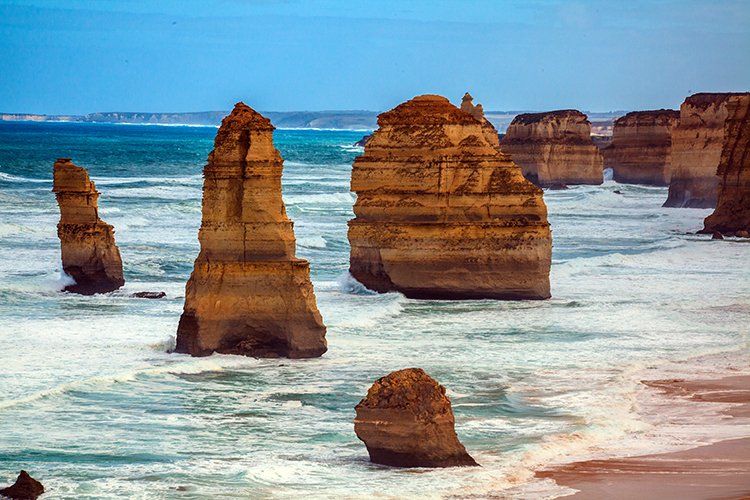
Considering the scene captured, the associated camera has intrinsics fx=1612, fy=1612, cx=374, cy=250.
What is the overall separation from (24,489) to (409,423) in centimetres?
387

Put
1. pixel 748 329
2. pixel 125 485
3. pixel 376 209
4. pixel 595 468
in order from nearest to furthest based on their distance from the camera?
pixel 125 485
pixel 595 468
pixel 748 329
pixel 376 209

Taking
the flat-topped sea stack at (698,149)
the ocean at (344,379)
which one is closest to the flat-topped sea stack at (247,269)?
the ocean at (344,379)

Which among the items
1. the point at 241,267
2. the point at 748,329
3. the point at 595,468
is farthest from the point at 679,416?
the point at 748,329

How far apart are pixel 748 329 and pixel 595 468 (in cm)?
1239

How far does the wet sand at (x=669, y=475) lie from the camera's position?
16.0 meters

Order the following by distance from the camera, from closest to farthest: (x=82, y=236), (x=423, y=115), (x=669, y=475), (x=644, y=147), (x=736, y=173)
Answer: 1. (x=669, y=475)
2. (x=423, y=115)
3. (x=82, y=236)
4. (x=736, y=173)
5. (x=644, y=147)

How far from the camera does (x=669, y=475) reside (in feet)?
55.1

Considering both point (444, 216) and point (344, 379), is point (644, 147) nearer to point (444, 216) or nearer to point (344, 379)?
point (444, 216)

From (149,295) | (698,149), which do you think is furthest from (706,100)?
(149,295)

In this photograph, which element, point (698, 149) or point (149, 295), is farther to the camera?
point (698, 149)

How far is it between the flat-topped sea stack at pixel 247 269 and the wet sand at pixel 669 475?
7424mm

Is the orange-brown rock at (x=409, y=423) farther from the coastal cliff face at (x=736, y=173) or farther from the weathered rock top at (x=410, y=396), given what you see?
the coastal cliff face at (x=736, y=173)

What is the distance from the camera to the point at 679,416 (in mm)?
20391

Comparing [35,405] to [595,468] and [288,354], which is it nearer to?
[288,354]
